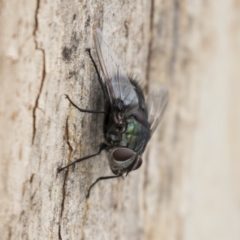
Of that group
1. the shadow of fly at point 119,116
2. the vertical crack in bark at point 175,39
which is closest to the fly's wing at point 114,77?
the shadow of fly at point 119,116

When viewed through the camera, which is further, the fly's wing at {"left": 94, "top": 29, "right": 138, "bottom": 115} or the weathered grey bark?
the fly's wing at {"left": 94, "top": 29, "right": 138, "bottom": 115}

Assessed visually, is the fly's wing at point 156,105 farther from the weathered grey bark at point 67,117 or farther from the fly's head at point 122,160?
the fly's head at point 122,160

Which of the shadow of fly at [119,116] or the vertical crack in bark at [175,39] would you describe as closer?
the shadow of fly at [119,116]

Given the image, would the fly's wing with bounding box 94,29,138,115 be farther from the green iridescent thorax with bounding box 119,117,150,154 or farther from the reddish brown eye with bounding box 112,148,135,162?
the reddish brown eye with bounding box 112,148,135,162

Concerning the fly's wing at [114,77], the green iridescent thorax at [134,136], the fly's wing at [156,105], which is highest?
the fly's wing at [114,77]

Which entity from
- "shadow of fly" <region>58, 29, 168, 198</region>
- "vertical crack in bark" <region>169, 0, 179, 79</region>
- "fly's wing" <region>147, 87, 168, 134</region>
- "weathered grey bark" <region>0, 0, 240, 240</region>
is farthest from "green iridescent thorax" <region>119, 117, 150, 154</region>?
"vertical crack in bark" <region>169, 0, 179, 79</region>

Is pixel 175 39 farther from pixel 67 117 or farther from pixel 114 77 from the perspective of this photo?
pixel 67 117


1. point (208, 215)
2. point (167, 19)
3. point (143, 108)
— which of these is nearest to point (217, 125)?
point (208, 215)

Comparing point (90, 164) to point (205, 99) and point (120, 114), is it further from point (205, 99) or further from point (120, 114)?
point (205, 99)
